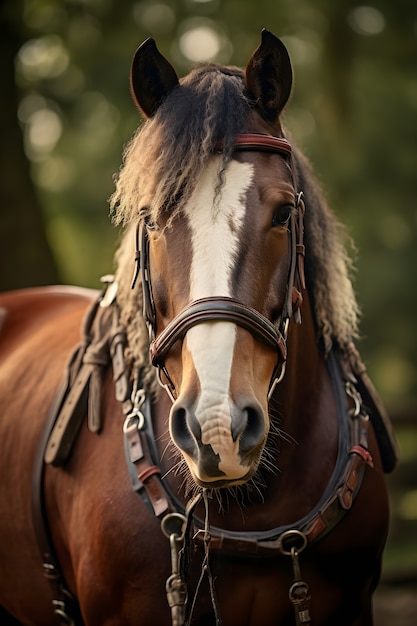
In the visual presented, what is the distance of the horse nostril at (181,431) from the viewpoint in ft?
6.74

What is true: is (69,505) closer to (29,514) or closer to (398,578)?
(29,514)

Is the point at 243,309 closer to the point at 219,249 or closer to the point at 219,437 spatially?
the point at 219,249

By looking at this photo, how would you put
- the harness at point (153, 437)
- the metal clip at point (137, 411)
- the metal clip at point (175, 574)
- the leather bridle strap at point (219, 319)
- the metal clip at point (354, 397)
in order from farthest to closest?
the metal clip at point (354, 397), the metal clip at point (137, 411), the metal clip at point (175, 574), the harness at point (153, 437), the leather bridle strap at point (219, 319)

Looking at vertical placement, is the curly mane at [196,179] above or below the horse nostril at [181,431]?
above

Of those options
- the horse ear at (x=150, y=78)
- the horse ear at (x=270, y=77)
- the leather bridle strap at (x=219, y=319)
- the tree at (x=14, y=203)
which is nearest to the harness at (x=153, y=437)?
the leather bridle strap at (x=219, y=319)

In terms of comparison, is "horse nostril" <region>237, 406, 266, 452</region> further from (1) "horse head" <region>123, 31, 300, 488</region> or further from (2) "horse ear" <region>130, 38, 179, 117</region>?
(2) "horse ear" <region>130, 38, 179, 117</region>

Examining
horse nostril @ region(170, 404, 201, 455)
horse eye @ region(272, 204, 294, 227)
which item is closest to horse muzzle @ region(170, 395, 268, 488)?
horse nostril @ region(170, 404, 201, 455)

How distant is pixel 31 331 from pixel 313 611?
197 cm

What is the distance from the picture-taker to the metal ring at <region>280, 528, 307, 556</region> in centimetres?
253

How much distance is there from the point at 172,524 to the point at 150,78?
4.66 ft

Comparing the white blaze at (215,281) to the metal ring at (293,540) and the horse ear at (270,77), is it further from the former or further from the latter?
the metal ring at (293,540)

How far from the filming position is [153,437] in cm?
268

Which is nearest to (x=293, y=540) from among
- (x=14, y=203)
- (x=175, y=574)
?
(x=175, y=574)

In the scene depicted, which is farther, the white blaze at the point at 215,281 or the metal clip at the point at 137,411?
the metal clip at the point at 137,411
